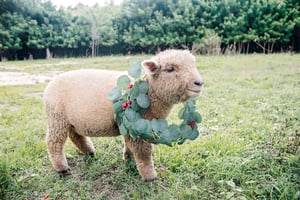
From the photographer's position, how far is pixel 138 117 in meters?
2.36

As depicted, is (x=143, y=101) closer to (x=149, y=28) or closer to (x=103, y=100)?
(x=103, y=100)

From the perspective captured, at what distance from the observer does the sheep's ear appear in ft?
7.48

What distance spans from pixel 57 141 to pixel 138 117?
999 mm

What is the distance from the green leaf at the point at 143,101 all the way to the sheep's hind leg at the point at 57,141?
35.0 inches

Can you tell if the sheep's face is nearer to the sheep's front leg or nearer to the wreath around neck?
the wreath around neck

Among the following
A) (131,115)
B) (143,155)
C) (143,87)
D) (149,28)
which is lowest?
(143,155)

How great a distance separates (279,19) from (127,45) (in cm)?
946

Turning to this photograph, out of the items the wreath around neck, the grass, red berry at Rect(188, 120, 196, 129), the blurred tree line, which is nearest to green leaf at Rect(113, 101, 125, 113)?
the wreath around neck

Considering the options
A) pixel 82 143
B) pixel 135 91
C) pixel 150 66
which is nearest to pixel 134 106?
pixel 135 91

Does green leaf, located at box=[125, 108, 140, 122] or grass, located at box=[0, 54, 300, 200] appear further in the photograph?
grass, located at box=[0, 54, 300, 200]

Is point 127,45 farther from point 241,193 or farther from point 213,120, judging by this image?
point 241,193

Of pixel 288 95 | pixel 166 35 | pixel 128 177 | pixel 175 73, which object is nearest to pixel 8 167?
pixel 128 177

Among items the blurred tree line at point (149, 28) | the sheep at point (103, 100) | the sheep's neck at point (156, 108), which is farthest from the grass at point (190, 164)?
the blurred tree line at point (149, 28)

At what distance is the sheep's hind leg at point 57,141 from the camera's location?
110 inches
